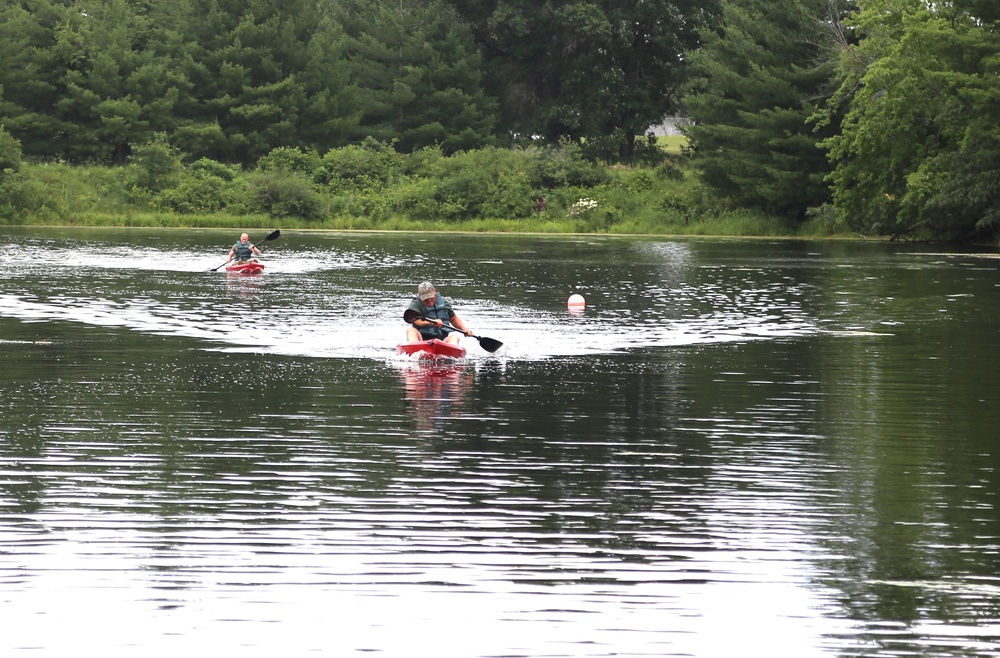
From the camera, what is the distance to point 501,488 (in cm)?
1133

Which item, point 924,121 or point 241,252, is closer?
point 241,252

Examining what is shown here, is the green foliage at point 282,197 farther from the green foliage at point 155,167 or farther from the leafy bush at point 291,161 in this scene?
the green foliage at point 155,167

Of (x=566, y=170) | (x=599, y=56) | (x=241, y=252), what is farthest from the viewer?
(x=599, y=56)

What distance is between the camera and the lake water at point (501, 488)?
8180mm

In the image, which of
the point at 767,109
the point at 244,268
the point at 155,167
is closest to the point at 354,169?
the point at 155,167

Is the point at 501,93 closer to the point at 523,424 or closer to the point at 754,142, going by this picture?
the point at 754,142

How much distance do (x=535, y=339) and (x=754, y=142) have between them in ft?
134

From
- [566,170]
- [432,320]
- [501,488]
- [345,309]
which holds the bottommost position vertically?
[501,488]

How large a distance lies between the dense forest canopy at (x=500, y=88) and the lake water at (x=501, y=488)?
30.2 metres

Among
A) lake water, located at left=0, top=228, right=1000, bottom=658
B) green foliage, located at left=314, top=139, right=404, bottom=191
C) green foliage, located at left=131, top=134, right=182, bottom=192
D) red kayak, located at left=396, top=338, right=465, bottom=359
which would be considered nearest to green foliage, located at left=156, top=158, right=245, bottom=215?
green foliage, located at left=131, top=134, right=182, bottom=192

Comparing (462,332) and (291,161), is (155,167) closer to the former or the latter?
(291,161)

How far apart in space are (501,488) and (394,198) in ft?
179

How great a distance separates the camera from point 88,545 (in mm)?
9539

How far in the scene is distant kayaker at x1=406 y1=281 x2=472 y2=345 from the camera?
65.2 feet
